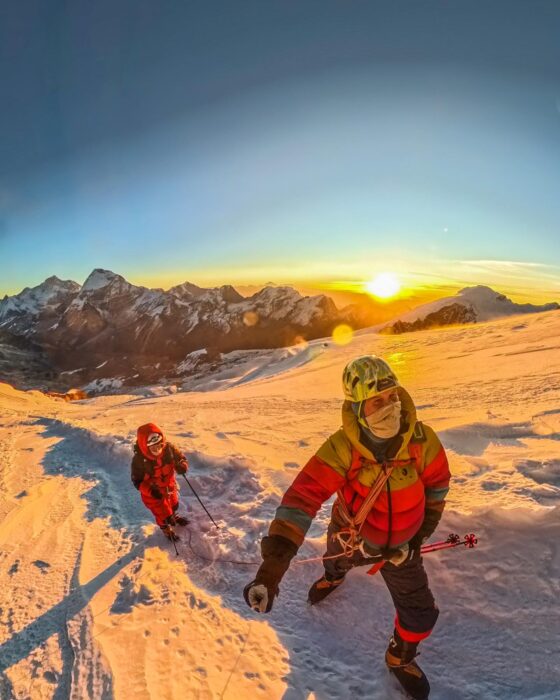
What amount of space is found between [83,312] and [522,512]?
7314 inches

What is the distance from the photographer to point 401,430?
2771mm

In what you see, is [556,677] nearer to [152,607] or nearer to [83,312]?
[152,607]

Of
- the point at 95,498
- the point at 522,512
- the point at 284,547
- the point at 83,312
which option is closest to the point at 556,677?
the point at 522,512

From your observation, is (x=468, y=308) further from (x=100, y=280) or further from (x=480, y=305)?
(x=100, y=280)

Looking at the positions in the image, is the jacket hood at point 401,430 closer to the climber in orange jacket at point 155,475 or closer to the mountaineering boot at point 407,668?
the mountaineering boot at point 407,668

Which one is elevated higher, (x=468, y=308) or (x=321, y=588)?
(x=468, y=308)

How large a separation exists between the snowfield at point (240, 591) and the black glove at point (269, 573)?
1.12 meters

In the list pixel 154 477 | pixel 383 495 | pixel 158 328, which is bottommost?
pixel 154 477

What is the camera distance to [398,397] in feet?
9.32

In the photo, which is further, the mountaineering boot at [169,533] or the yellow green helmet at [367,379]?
the mountaineering boot at [169,533]

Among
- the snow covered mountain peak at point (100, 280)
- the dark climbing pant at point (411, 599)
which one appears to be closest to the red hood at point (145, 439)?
the dark climbing pant at point (411, 599)

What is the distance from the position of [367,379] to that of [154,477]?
3.93m

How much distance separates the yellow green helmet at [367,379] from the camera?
9.03 ft

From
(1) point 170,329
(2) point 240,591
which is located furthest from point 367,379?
(1) point 170,329
